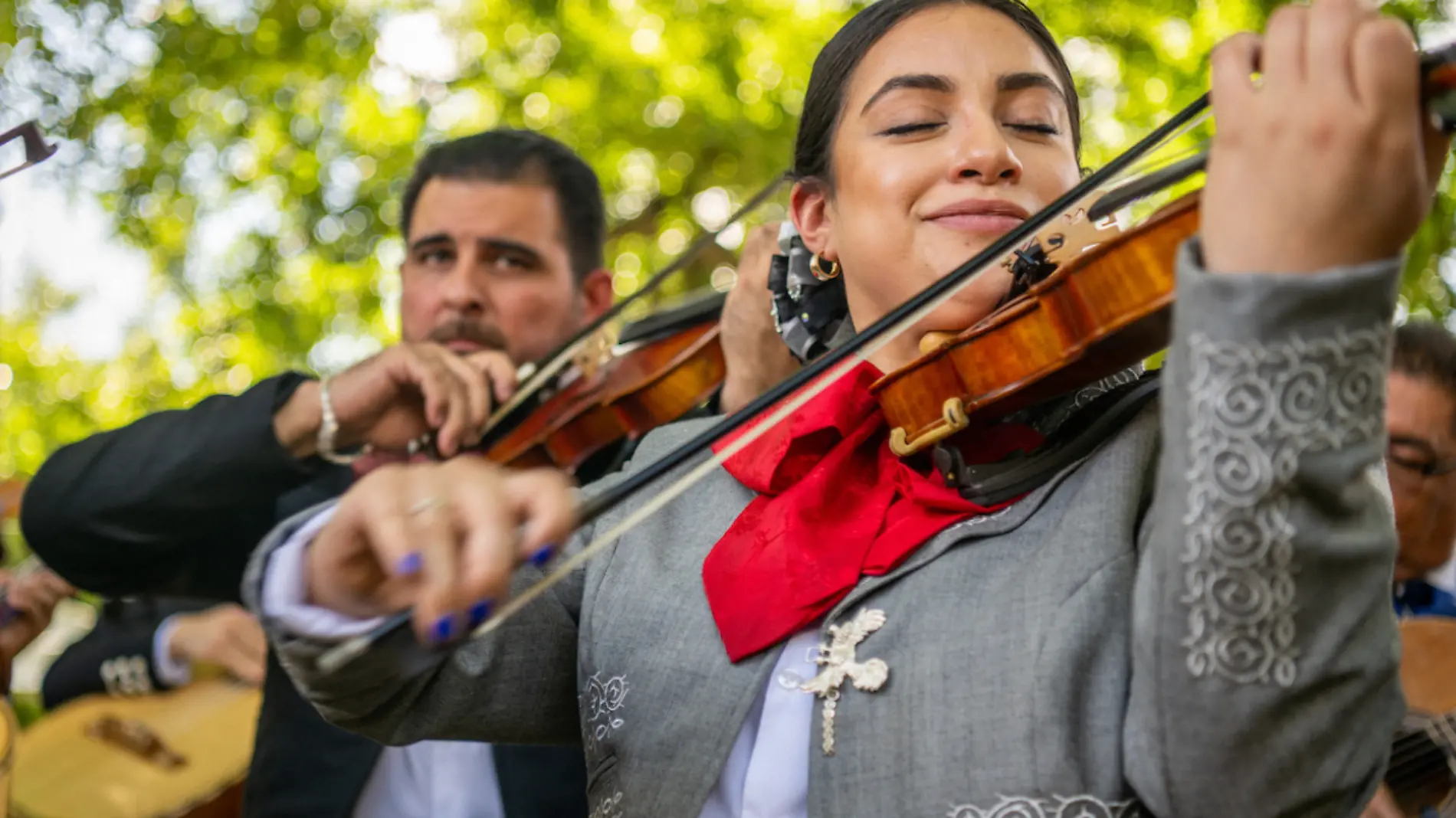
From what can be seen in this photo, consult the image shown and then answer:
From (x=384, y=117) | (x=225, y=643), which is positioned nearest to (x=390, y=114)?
(x=384, y=117)

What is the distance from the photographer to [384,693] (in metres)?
1.44

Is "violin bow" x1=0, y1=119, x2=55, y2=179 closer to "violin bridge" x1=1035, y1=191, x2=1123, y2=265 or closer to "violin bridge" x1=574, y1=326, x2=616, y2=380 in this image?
"violin bridge" x1=1035, y1=191, x2=1123, y2=265

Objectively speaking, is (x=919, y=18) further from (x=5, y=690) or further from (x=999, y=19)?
(x=5, y=690)

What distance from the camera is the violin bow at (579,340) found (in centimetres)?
269

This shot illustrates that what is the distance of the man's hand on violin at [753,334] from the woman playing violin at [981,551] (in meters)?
0.59

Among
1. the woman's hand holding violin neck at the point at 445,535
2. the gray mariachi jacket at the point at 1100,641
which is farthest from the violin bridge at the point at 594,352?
the woman's hand holding violin neck at the point at 445,535

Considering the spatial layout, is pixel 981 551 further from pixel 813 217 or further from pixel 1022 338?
pixel 813 217

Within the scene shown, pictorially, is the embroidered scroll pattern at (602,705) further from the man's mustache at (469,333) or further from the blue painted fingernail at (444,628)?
the man's mustache at (469,333)

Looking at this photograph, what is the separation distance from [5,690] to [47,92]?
93.8 inches

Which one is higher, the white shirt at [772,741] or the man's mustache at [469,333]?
the white shirt at [772,741]

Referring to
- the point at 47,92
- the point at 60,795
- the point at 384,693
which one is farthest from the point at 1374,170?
the point at 47,92

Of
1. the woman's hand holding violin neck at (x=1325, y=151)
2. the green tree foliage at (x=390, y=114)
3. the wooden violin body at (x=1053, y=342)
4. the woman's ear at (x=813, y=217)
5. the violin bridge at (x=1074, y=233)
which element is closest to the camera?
the woman's hand holding violin neck at (x=1325, y=151)

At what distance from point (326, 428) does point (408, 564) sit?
154cm

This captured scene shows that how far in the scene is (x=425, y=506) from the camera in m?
1.11
